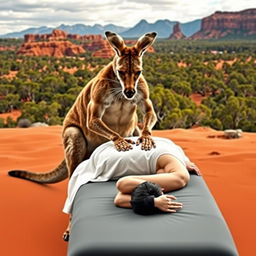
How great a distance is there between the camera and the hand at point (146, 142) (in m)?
3.29

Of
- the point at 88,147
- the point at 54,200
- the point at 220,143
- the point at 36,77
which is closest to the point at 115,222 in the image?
the point at 88,147

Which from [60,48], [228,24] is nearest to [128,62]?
[60,48]

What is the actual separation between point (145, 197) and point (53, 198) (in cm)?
184

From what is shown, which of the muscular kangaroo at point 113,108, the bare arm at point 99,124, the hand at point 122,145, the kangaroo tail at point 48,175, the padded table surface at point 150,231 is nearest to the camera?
the padded table surface at point 150,231

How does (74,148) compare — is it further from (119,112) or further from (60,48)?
(60,48)

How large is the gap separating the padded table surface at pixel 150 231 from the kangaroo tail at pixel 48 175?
1273 mm

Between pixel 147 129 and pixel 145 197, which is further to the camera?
pixel 147 129

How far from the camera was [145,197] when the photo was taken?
2.60m

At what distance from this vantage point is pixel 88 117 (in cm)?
351

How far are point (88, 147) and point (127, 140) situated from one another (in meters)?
0.42

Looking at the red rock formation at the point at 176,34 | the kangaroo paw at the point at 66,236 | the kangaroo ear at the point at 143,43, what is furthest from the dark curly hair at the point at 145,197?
the red rock formation at the point at 176,34

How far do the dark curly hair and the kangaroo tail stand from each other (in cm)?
152

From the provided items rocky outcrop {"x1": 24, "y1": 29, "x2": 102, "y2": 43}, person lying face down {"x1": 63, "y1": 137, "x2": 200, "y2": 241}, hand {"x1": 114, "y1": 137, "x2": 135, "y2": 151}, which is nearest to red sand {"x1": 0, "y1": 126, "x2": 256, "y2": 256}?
person lying face down {"x1": 63, "y1": 137, "x2": 200, "y2": 241}

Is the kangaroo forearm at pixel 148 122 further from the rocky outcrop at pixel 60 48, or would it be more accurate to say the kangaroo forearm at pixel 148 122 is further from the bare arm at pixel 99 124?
the rocky outcrop at pixel 60 48
